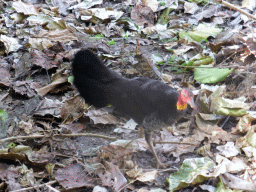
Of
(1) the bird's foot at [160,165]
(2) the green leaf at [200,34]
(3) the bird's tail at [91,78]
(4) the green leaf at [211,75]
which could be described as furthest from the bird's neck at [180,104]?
(2) the green leaf at [200,34]

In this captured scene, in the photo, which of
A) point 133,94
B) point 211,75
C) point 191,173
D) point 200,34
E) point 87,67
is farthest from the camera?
point 200,34

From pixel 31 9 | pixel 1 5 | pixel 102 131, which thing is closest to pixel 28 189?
pixel 102 131

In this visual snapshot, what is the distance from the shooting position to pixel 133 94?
2.98m

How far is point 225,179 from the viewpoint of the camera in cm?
248

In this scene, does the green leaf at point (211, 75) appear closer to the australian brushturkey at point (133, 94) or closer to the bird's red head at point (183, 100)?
the australian brushturkey at point (133, 94)

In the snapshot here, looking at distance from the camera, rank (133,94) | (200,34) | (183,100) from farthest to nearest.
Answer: (200,34)
(133,94)
(183,100)

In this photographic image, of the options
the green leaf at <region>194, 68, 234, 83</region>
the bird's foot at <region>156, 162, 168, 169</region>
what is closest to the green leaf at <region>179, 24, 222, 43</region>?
the green leaf at <region>194, 68, 234, 83</region>

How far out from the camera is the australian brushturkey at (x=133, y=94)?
9.33 ft

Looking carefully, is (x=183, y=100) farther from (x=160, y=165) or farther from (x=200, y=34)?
(x=200, y=34)

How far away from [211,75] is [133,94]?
1.13m

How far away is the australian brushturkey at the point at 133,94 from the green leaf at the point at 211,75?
0.76 m

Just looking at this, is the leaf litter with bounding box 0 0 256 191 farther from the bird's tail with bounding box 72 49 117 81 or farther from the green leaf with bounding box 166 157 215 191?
the bird's tail with bounding box 72 49 117 81

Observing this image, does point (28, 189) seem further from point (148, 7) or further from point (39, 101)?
point (148, 7)

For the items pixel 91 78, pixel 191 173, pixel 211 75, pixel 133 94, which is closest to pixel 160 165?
pixel 191 173
